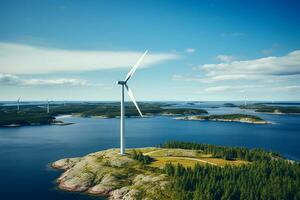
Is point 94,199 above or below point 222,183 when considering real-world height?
below

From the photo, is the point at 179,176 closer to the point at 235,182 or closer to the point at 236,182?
the point at 235,182

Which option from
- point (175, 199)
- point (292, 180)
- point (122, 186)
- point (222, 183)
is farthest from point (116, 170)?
point (292, 180)

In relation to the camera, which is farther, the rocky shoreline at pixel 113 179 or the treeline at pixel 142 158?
the treeline at pixel 142 158

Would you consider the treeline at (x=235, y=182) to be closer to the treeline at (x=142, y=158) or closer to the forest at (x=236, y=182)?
the forest at (x=236, y=182)

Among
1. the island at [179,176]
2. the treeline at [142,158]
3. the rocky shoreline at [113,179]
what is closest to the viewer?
the island at [179,176]

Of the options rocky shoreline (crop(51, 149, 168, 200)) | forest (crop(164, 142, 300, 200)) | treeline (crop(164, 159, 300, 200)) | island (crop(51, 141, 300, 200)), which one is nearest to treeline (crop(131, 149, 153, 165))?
island (crop(51, 141, 300, 200))

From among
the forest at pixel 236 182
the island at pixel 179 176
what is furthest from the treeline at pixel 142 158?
the forest at pixel 236 182

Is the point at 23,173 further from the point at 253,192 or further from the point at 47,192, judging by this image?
the point at 253,192
